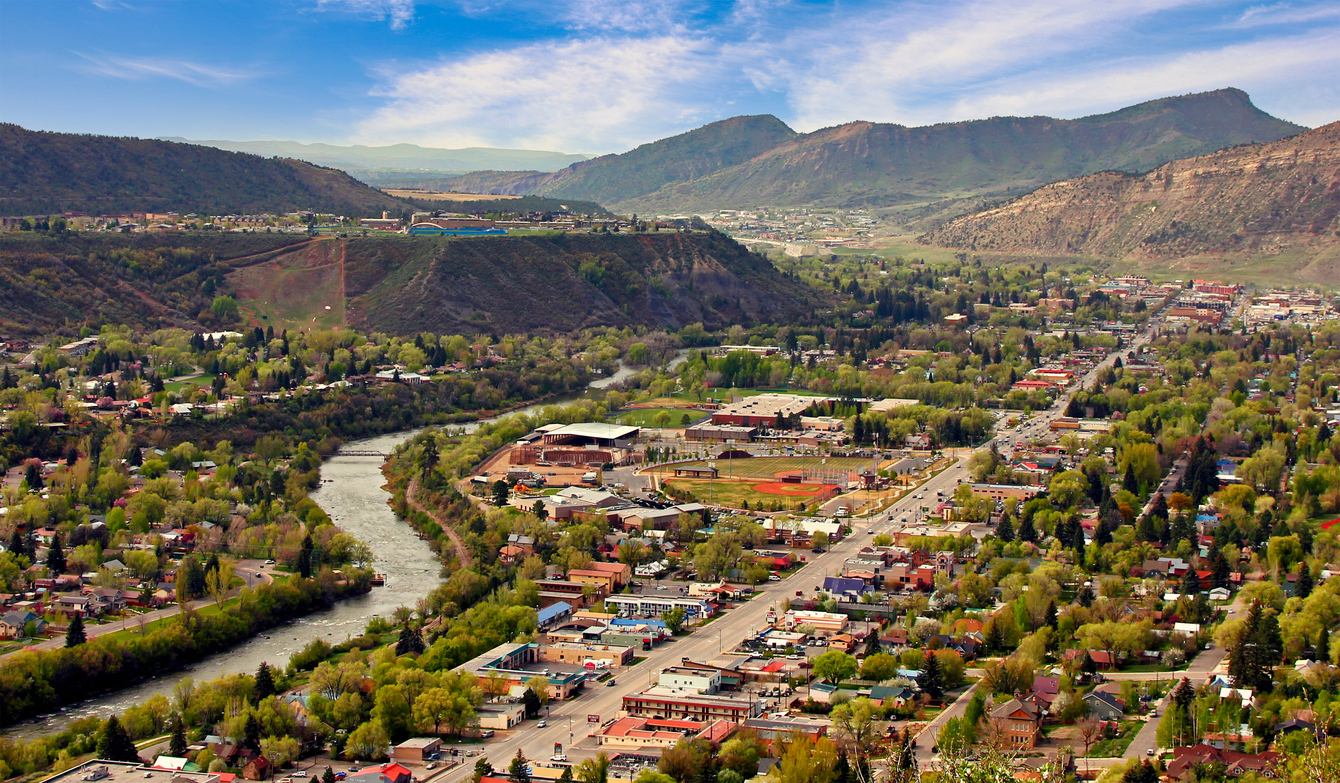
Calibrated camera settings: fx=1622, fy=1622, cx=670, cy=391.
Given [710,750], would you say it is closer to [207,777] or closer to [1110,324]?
[207,777]

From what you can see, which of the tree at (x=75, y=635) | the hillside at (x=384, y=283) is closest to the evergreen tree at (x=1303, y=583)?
the tree at (x=75, y=635)

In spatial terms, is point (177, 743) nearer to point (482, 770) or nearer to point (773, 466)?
point (482, 770)

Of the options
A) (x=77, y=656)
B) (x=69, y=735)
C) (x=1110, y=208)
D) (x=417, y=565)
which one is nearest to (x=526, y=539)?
(x=417, y=565)

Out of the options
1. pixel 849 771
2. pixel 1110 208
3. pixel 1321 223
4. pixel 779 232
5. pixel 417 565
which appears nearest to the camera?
pixel 849 771

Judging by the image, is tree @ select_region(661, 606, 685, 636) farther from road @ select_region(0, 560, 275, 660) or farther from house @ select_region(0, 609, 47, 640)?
house @ select_region(0, 609, 47, 640)

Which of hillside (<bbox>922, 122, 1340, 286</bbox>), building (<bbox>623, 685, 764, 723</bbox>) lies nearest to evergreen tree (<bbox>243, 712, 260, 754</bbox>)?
A: building (<bbox>623, 685, 764, 723</bbox>)

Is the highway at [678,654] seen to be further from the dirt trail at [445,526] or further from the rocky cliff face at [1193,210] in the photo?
the rocky cliff face at [1193,210]
